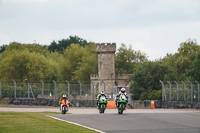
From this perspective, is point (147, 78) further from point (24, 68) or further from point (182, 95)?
point (24, 68)

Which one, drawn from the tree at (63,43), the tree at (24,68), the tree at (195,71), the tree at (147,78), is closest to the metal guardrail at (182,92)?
the tree at (147,78)

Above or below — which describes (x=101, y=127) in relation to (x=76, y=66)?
below

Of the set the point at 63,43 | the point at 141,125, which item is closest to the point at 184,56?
the point at 63,43

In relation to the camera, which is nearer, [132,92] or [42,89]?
[42,89]

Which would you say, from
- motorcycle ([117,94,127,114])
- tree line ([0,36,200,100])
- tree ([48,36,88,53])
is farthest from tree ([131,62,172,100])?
tree ([48,36,88,53])

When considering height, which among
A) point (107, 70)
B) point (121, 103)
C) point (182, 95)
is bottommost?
point (121, 103)

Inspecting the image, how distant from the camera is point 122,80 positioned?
323 feet

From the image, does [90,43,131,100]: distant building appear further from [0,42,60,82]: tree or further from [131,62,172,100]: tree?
[131,62,172,100]: tree

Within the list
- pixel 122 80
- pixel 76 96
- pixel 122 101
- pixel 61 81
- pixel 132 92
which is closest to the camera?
pixel 122 101

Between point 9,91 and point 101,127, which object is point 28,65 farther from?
point 101,127

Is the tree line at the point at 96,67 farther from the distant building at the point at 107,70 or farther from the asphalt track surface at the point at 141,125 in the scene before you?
the asphalt track surface at the point at 141,125

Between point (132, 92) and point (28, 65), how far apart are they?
91.9 ft

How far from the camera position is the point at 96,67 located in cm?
11662

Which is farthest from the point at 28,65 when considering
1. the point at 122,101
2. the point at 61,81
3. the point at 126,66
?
the point at 122,101
